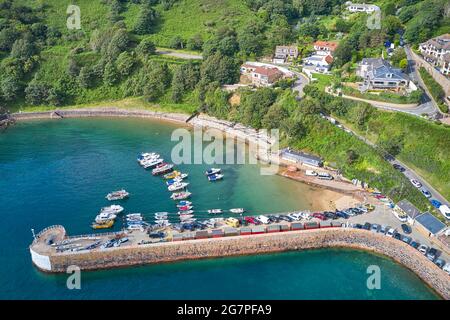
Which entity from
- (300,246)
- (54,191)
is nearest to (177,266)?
(300,246)

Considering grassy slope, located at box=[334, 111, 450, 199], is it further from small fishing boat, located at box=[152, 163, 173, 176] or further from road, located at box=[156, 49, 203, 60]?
road, located at box=[156, 49, 203, 60]

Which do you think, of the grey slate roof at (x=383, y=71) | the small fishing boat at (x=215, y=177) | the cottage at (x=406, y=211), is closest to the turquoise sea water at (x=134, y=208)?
the small fishing boat at (x=215, y=177)

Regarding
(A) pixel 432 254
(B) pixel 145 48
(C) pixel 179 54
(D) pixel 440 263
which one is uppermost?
(B) pixel 145 48


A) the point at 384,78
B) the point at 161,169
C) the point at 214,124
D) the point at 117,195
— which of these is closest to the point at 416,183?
the point at 384,78

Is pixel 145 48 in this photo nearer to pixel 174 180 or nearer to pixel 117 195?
pixel 174 180

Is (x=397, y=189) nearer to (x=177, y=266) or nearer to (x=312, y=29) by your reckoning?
(x=177, y=266)

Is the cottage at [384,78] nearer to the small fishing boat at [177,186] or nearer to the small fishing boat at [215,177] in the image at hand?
the small fishing boat at [215,177]
